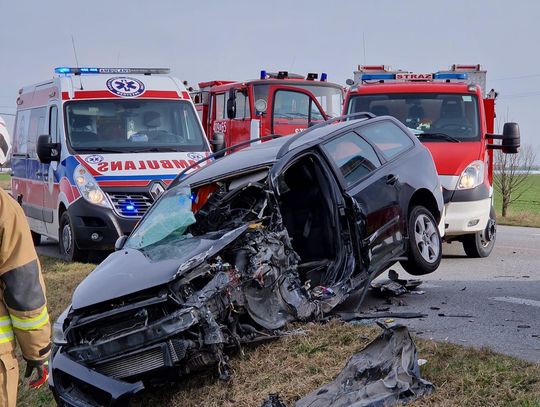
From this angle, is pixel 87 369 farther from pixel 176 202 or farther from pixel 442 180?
pixel 442 180

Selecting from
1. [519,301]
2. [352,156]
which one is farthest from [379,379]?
[519,301]

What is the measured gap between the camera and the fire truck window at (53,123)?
1200cm

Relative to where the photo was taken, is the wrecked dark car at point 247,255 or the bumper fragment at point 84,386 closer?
the bumper fragment at point 84,386

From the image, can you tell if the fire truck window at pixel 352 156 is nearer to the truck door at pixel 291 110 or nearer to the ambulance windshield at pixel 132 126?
the ambulance windshield at pixel 132 126

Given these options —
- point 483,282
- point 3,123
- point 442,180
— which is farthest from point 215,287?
point 442,180

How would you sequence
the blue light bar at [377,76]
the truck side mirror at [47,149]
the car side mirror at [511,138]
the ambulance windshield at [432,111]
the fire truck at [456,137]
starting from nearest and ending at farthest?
the fire truck at [456,137], the car side mirror at [511,138], the ambulance windshield at [432,111], the truck side mirror at [47,149], the blue light bar at [377,76]

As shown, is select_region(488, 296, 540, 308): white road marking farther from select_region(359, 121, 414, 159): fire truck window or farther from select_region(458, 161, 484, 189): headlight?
select_region(458, 161, 484, 189): headlight

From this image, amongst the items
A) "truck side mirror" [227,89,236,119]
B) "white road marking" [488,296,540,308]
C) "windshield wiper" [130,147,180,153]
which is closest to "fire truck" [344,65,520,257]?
"windshield wiper" [130,147,180,153]

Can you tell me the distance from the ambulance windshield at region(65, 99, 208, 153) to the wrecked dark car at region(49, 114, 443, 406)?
410 cm

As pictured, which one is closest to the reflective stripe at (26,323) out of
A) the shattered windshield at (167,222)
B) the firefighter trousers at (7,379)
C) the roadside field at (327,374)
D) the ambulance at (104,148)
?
the firefighter trousers at (7,379)

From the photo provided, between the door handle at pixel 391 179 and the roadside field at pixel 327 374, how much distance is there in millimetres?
1643

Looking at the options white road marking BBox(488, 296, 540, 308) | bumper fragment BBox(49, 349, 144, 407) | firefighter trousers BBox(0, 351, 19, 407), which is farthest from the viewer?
white road marking BBox(488, 296, 540, 308)

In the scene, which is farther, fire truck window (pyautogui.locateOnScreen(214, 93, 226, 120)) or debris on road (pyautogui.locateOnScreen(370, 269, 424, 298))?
fire truck window (pyautogui.locateOnScreen(214, 93, 226, 120))

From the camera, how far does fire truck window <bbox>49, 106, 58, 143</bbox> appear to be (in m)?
12.0
